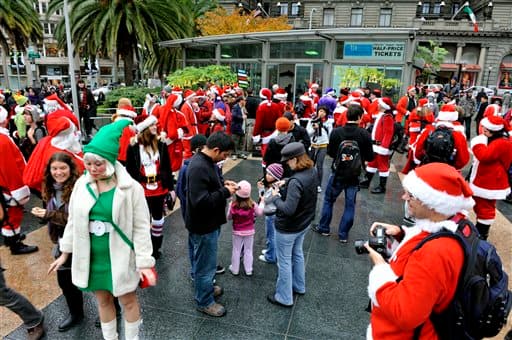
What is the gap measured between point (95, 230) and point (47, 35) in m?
72.4

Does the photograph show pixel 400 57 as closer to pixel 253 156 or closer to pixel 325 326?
pixel 253 156

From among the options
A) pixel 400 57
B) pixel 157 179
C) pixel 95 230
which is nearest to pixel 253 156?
pixel 157 179

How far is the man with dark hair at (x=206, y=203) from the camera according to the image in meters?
3.23

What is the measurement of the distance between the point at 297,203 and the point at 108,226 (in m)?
1.71

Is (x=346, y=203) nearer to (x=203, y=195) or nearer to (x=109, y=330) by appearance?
(x=203, y=195)

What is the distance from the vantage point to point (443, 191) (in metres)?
1.84

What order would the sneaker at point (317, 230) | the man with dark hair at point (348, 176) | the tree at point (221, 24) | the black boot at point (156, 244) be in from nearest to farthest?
1. the black boot at point (156, 244)
2. the man with dark hair at point (348, 176)
3. the sneaker at point (317, 230)
4. the tree at point (221, 24)

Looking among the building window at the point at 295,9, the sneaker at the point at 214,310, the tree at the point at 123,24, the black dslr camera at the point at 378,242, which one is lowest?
the sneaker at the point at 214,310

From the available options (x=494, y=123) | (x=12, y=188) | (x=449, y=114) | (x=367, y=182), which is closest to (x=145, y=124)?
(x=12, y=188)

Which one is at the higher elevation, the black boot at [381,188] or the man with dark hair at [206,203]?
the man with dark hair at [206,203]

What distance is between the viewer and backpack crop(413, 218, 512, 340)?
173cm

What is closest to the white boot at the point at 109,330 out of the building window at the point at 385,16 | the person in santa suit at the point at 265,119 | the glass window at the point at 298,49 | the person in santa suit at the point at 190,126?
the person in santa suit at the point at 190,126

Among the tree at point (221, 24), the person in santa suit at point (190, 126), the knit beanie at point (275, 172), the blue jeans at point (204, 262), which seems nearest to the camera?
the blue jeans at point (204, 262)

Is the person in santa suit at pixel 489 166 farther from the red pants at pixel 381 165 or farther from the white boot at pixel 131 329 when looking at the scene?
the white boot at pixel 131 329
